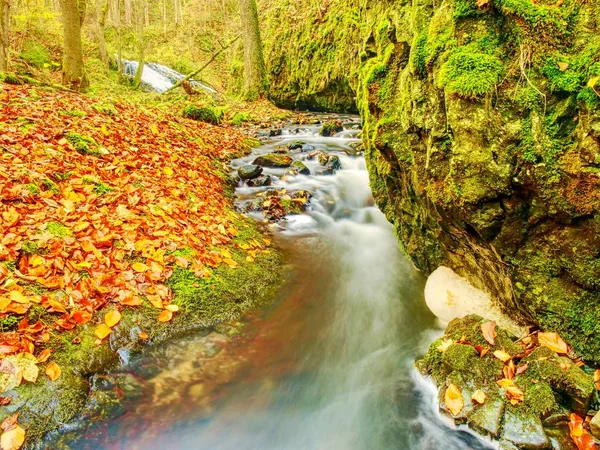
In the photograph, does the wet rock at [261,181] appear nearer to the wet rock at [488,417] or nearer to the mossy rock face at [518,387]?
the mossy rock face at [518,387]

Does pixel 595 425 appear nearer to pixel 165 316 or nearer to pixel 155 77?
pixel 165 316

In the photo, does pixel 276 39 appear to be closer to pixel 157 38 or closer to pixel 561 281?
pixel 561 281

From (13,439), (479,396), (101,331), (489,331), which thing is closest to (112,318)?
(101,331)

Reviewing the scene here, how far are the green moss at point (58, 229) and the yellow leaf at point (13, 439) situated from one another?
1873 millimetres

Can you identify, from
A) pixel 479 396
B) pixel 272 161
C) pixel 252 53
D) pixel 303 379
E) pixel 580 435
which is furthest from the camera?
pixel 252 53

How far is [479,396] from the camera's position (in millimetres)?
2939

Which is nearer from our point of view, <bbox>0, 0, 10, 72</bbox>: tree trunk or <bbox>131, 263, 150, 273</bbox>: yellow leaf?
<bbox>131, 263, 150, 273</bbox>: yellow leaf

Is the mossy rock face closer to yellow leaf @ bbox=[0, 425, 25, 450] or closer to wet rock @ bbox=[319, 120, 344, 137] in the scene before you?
yellow leaf @ bbox=[0, 425, 25, 450]

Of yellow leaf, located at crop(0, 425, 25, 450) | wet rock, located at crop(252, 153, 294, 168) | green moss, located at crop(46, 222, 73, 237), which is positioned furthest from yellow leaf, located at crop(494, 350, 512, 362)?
wet rock, located at crop(252, 153, 294, 168)

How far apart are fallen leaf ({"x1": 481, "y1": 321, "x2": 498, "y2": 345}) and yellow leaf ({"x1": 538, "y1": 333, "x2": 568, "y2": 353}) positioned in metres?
0.35

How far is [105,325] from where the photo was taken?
11.0ft

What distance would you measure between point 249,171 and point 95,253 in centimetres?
426

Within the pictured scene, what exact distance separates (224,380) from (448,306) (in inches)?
103

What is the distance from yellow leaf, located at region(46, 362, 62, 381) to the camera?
285cm
